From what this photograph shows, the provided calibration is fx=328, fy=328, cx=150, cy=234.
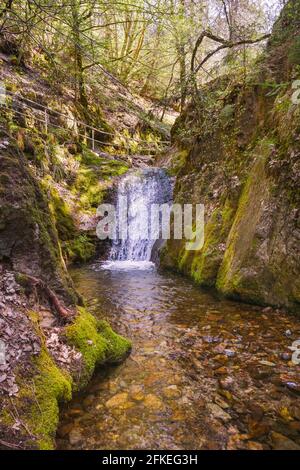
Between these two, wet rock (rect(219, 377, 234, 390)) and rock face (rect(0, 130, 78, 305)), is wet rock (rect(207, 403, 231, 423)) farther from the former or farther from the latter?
rock face (rect(0, 130, 78, 305))

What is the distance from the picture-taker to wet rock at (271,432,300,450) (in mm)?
2266

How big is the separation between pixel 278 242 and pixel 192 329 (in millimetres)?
1857

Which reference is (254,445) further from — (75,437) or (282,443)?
(75,437)

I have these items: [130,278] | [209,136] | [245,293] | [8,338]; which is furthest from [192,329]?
[209,136]

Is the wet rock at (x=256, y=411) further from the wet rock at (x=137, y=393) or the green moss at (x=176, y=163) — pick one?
the green moss at (x=176, y=163)

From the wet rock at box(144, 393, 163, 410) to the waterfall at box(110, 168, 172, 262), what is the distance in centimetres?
745

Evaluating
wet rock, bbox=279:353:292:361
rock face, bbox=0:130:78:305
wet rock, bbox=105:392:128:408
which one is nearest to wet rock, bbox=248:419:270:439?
wet rock, bbox=105:392:128:408

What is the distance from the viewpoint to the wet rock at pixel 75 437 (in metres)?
2.30

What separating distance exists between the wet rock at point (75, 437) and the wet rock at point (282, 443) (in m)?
1.36

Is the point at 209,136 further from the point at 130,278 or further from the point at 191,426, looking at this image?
the point at 191,426

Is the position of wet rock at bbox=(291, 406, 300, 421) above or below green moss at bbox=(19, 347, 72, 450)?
below

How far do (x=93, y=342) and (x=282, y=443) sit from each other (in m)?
1.80

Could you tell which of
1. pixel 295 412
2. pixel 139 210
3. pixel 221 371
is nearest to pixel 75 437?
pixel 221 371

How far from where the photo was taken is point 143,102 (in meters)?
20.5
